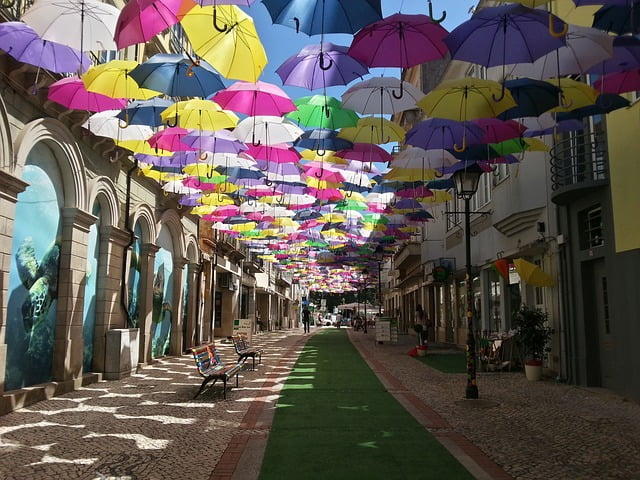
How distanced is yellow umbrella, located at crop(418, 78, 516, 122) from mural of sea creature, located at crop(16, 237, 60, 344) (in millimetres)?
7589

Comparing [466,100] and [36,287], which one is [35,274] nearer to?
[36,287]

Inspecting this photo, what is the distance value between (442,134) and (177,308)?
44.6ft

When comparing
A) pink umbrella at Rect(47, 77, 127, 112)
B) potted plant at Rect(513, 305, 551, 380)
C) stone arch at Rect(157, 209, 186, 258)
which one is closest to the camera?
pink umbrella at Rect(47, 77, 127, 112)

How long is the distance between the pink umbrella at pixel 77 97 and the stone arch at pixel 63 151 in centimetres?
127

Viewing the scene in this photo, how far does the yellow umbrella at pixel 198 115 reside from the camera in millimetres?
8916

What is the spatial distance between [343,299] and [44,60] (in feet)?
327

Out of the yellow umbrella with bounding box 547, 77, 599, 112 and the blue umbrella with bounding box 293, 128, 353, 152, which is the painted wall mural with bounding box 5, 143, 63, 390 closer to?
the blue umbrella with bounding box 293, 128, 353, 152

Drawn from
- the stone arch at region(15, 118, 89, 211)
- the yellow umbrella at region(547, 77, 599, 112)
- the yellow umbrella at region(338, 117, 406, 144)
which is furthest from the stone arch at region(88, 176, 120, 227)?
the yellow umbrella at region(547, 77, 599, 112)

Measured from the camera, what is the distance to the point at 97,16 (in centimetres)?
701

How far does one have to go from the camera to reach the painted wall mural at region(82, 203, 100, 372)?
1284cm

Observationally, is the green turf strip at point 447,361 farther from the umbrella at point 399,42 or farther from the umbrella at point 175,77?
the umbrella at point 175,77

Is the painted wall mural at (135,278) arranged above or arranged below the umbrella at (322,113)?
below

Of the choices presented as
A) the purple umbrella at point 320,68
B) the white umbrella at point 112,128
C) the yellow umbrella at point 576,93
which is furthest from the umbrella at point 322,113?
the yellow umbrella at point 576,93

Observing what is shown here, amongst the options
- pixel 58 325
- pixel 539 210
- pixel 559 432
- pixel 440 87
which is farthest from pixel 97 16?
pixel 539 210
